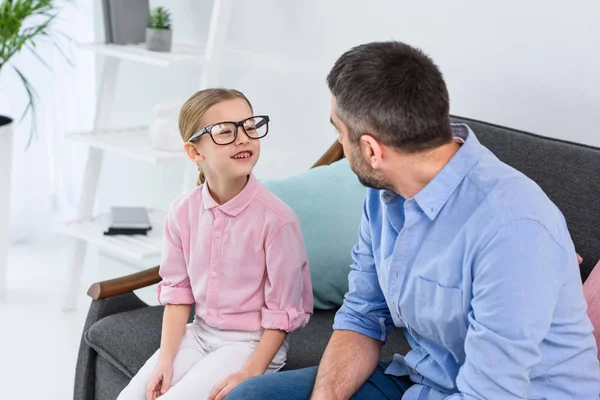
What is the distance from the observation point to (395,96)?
1406mm

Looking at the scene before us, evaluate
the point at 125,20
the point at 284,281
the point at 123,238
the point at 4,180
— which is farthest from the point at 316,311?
the point at 4,180

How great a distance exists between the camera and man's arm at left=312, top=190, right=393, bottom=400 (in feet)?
5.57

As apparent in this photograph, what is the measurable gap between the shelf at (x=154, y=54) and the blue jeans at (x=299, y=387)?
1.44m

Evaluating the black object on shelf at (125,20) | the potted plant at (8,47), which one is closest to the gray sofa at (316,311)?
the black object on shelf at (125,20)

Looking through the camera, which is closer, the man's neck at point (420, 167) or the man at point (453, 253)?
the man at point (453, 253)

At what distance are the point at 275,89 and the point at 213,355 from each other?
131cm

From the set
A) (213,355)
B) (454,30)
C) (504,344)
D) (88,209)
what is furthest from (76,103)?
(504,344)

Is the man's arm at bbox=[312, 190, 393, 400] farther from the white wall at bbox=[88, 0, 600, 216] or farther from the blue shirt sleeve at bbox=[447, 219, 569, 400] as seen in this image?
the white wall at bbox=[88, 0, 600, 216]

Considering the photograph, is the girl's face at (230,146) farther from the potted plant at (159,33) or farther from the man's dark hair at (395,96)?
the potted plant at (159,33)

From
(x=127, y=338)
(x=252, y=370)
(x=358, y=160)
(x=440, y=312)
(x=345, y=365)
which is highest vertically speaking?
(x=358, y=160)

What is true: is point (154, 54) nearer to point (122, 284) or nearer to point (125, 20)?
point (125, 20)

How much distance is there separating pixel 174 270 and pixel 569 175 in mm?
918

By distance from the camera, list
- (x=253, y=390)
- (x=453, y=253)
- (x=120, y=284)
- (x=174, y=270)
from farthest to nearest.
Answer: (x=120, y=284) < (x=174, y=270) < (x=253, y=390) < (x=453, y=253)

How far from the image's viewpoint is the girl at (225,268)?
1.86 metres
